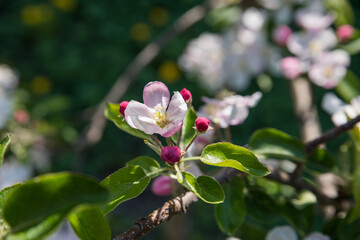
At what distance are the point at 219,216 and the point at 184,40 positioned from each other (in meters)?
2.74

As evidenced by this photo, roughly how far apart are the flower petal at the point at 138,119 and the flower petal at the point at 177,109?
0.10 ft

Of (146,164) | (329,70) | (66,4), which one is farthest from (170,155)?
(66,4)

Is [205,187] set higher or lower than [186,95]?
lower

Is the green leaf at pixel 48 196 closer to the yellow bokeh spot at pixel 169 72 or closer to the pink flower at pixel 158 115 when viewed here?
the pink flower at pixel 158 115

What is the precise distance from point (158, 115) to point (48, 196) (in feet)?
0.84

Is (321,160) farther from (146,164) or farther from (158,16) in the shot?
(158,16)

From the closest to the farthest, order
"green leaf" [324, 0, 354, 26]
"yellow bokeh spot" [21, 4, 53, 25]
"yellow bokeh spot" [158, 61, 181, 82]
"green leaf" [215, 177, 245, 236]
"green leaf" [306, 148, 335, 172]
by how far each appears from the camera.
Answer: "green leaf" [215, 177, 245, 236], "green leaf" [306, 148, 335, 172], "green leaf" [324, 0, 354, 26], "yellow bokeh spot" [158, 61, 181, 82], "yellow bokeh spot" [21, 4, 53, 25]

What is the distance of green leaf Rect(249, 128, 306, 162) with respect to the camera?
0.74 metres

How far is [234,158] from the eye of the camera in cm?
57

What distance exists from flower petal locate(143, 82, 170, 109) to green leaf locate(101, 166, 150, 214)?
0.12 m

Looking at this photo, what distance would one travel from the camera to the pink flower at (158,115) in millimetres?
599

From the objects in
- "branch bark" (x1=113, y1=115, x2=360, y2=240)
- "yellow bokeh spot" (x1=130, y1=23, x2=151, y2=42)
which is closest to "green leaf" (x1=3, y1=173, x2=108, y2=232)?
"branch bark" (x1=113, y1=115, x2=360, y2=240)

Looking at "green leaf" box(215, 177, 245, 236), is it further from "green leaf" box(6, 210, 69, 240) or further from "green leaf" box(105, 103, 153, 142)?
"green leaf" box(6, 210, 69, 240)

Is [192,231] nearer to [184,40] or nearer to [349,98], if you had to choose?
[184,40]
